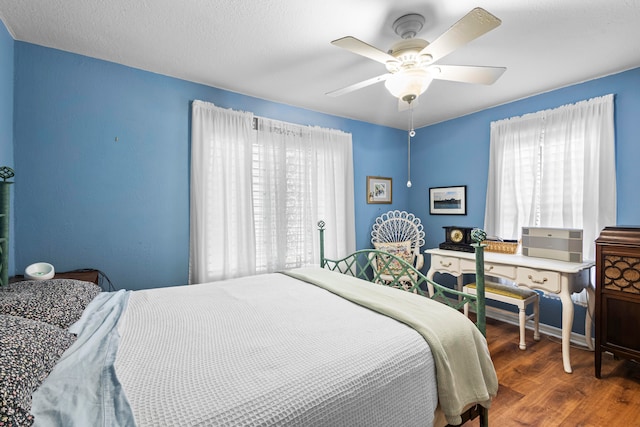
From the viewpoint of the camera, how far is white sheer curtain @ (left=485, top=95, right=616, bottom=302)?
2.59 metres

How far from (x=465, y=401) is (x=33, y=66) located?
3332 mm

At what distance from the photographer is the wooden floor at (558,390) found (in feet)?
5.80

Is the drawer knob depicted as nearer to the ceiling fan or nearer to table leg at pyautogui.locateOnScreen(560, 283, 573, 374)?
table leg at pyautogui.locateOnScreen(560, 283, 573, 374)

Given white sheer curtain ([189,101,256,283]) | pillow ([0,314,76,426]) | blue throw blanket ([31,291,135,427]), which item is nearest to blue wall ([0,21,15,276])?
white sheer curtain ([189,101,256,283])

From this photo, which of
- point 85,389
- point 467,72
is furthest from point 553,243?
point 85,389

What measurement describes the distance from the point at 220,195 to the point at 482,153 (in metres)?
3.02

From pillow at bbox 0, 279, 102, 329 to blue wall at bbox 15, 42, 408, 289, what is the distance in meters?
0.94

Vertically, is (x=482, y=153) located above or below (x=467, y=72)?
below

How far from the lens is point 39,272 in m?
1.90

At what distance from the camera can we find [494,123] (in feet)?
10.9

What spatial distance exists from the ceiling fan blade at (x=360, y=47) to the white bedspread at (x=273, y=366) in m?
1.40

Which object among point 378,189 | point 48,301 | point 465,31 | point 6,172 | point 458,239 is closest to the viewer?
point 48,301

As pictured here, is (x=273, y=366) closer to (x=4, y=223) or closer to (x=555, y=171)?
(x=4, y=223)

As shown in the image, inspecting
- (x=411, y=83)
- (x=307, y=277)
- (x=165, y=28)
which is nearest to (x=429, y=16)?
(x=411, y=83)
